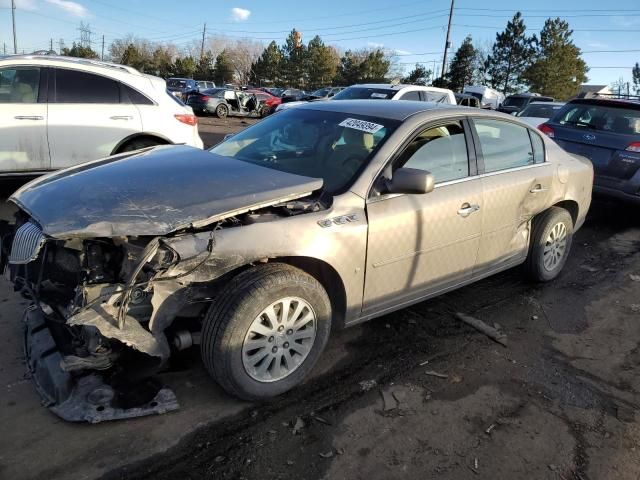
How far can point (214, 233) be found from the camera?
2.58m

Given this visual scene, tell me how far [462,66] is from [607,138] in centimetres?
5455

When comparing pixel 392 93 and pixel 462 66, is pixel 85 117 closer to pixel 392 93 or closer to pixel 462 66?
pixel 392 93

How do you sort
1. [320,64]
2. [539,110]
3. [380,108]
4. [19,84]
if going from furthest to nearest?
[320,64]
[539,110]
[19,84]
[380,108]

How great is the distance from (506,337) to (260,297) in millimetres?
2099

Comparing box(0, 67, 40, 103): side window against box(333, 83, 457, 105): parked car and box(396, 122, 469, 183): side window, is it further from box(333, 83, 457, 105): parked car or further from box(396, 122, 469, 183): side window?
box(333, 83, 457, 105): parked car

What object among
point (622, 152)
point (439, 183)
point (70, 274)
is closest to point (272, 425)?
point (70, 274)

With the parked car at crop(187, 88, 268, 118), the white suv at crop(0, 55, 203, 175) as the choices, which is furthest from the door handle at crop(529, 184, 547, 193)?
the parked car at crop(187, 88, 268, 118)

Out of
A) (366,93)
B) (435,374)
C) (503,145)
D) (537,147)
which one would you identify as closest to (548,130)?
(537,147)

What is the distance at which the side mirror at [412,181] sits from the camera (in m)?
3.00

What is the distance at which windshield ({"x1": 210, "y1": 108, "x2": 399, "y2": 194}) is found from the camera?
330 cm

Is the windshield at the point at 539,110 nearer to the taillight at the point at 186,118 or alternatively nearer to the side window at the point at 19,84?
the taillight at the point at 186,118

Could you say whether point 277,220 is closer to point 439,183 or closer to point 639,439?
point 439,183

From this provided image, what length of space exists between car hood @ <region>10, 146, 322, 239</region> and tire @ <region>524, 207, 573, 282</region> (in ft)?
8.06

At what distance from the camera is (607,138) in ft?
23.2
